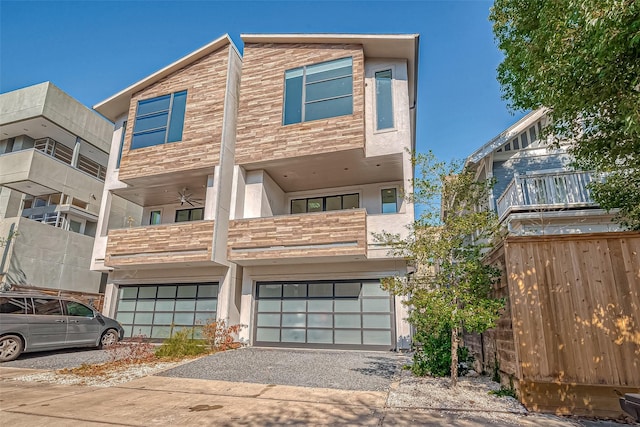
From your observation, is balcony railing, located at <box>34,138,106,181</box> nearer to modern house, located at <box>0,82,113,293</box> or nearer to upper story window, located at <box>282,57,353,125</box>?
modern house, located at <box>0,82,113,293</box>

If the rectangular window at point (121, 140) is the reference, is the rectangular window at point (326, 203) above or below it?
below

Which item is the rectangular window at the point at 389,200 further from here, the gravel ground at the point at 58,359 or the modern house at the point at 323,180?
the gravel ground at the point at 58,359

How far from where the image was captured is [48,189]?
1720 centimetres

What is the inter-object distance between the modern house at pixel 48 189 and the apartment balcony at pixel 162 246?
4.65 m

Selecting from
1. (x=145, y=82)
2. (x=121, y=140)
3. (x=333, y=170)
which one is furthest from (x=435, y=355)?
(x=121, y=140)

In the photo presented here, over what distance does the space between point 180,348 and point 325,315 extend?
491 cm

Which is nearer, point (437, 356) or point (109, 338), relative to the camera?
point (437, 356)

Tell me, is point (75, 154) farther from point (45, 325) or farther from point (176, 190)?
point (45, 325)

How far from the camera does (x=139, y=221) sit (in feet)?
66.6

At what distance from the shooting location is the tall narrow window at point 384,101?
503 inches

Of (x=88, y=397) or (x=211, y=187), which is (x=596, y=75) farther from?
(x=211, y=187)

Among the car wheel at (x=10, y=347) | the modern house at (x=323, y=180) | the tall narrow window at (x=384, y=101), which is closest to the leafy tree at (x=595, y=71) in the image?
the tall narrow window at (x=384, y=101)

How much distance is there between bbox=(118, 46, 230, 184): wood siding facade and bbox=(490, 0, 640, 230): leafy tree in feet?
33.9

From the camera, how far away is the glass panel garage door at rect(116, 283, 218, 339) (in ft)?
45.0
